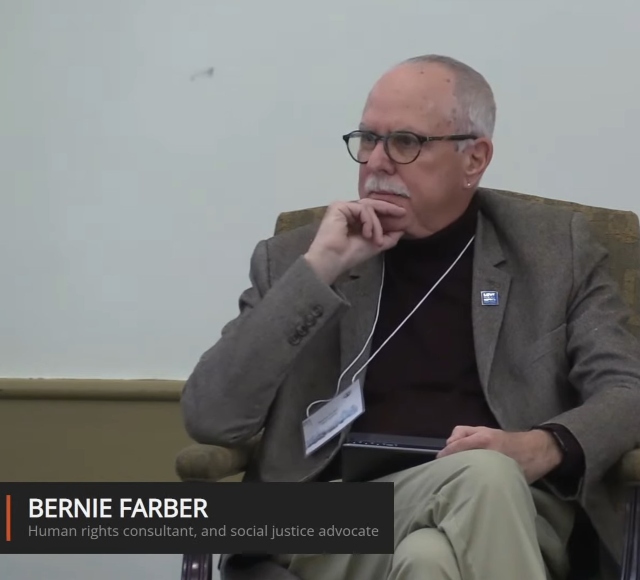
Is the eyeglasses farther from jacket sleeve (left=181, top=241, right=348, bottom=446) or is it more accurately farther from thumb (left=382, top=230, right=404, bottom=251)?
jacket sleeve (left=181, top=241, right=348, bottom=446)

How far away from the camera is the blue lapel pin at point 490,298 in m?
1.73

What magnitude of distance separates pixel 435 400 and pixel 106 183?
1.21 m

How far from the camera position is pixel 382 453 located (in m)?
1.48

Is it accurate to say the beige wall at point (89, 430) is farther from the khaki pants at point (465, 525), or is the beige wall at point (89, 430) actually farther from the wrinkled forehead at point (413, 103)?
the khaki pants at point (465, 525)

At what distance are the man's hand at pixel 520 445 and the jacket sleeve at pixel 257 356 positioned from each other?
317 mm

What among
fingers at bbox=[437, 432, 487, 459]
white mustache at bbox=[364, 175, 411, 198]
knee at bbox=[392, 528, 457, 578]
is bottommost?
knee at bbox=[392, 528, 457, 578]

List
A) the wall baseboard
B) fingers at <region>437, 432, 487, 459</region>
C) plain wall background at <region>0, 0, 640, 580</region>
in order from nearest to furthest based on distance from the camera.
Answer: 1. fingers at <region>437, 432, 487, 459</region>
2. plain wall background at <region>0, 0, 640, 580</region>
3. the wall baseboard

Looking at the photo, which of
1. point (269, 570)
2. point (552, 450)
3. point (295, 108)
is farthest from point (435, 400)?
point (295, 108)

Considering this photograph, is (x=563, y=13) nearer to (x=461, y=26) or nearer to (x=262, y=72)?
(x=461, y=26)

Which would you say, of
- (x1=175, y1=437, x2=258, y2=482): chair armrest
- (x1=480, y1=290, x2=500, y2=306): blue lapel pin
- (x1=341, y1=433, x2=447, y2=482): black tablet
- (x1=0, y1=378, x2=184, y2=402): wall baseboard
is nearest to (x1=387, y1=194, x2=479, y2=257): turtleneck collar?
(x1=480, y1=290, x2=500, y2=306): blue lapel pin

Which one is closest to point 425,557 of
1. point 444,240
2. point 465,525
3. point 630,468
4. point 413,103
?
point 465,525

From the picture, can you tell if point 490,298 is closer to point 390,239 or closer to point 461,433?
point 390,239

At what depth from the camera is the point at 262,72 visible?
2436mm

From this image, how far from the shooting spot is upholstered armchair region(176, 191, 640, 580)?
1.44m
